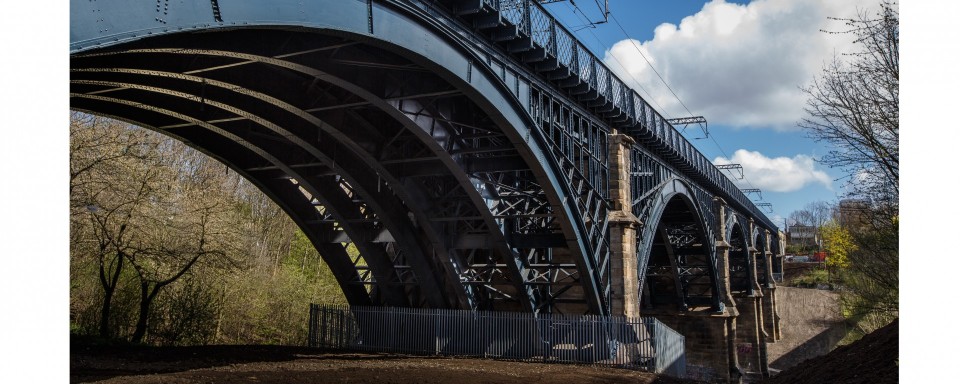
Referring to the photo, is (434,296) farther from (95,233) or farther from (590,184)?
(95,233)

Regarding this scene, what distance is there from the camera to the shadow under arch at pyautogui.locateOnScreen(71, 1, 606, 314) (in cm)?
882

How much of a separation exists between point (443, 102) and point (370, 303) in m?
8.84

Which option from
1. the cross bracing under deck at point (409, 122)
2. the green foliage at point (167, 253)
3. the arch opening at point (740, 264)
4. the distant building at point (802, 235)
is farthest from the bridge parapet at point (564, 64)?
the distant building at point (802, 235)

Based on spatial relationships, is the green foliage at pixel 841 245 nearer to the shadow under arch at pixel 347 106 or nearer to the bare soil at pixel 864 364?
the shadow under arch at pixel 347 106

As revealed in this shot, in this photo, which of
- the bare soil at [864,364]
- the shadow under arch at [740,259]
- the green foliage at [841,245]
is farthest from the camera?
the shadow under arch at [740,259]

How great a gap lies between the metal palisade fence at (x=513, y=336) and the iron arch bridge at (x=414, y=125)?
2.30 feet

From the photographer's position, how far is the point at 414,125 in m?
13.9

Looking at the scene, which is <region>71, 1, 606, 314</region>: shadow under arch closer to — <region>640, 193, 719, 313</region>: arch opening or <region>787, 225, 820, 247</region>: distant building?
<region>640, 193, 719, 313</region>: arch opening

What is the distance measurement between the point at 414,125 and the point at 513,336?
7406 mm

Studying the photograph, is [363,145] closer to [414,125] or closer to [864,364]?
[414,125]

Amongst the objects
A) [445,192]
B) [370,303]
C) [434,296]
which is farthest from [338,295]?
[445,192]

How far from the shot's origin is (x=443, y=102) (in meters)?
15.2

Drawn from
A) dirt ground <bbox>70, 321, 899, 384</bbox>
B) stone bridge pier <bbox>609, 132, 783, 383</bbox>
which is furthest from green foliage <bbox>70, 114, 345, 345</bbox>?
stone bridge pier <bbox>609, 132, 783, 383</bbox>

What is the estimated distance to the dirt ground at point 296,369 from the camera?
1291 cm
